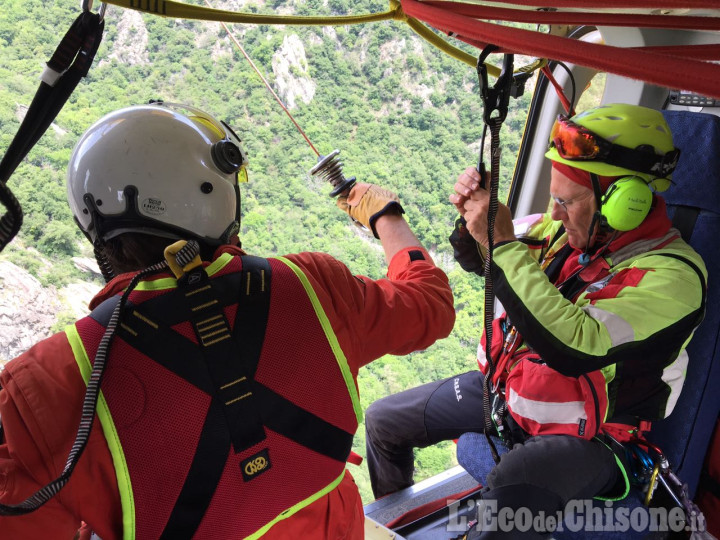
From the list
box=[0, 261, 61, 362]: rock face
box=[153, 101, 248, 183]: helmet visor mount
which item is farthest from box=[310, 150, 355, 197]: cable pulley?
box=[0, 261, 61, 362]: rock face

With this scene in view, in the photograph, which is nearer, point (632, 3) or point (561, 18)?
point (632, 3)

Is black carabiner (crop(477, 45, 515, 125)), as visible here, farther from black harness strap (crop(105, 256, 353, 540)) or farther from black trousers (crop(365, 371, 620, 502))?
black trousers (crop(365, 371, 620, 502))

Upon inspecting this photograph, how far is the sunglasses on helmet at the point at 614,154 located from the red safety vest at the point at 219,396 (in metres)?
1.00

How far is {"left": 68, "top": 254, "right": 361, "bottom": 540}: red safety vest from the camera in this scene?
856 millimetres

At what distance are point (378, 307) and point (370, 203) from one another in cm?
44

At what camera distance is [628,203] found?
1518mm

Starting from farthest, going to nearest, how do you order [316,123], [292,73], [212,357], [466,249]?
[292,73], [316,123], [466,249], [212,357]

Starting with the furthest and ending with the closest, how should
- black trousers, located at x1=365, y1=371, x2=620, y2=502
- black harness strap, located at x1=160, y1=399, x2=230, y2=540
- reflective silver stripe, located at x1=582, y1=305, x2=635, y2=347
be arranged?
black trousers, located at x1=365, y1=371, x2=620, y2=502 < reflective silver stripe, located at x1=582, y1=305, x2=635, y2=347 < black harness strap, located at x1=160, y1=399, x2=230, y2=540

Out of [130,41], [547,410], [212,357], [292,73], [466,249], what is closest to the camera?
[212,357]

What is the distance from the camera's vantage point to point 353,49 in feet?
10.9

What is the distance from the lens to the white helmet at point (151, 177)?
3.19 ft

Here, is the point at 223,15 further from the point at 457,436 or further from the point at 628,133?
the point at 457,436

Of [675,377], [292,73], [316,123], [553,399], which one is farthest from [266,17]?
[292,73]

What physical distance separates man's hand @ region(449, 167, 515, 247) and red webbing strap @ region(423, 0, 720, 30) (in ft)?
2.01
